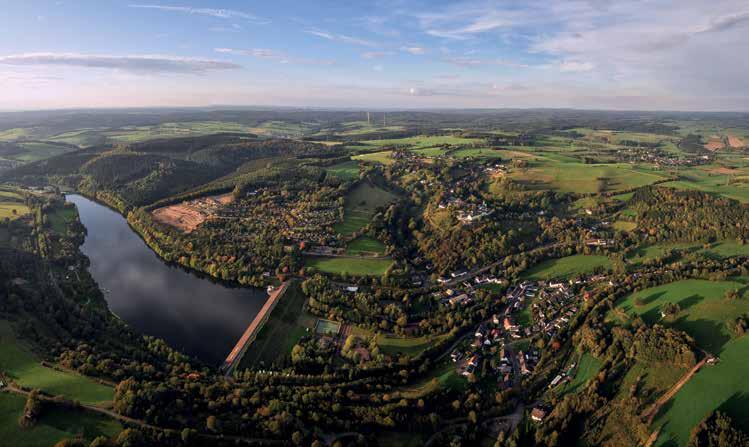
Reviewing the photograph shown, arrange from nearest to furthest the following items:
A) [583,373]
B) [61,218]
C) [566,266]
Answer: [583,373] < [566,266] < [61,218]

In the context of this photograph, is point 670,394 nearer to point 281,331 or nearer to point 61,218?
point 281,331

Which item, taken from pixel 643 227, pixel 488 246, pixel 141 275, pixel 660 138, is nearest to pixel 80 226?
pixel 141 275

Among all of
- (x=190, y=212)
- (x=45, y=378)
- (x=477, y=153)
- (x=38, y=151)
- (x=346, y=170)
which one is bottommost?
(x=45, y=378)

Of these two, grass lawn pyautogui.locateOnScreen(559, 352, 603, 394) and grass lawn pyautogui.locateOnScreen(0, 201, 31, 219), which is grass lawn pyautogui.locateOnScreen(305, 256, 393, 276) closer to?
grass lawn pyautogui.locateOnScreen(559, 352, 603, 394)

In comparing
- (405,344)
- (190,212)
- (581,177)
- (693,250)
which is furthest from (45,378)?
(581,177)

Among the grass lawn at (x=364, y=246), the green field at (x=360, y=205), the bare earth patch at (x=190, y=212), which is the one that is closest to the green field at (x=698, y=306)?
the grass lawn at (x=364, y=246)

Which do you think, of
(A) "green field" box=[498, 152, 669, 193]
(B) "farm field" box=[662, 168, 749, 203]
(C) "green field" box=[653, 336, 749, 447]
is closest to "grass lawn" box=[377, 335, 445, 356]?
(C) "green field" box=[653, 336, 749, 447]

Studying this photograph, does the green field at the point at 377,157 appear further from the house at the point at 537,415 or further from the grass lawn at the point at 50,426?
the grass lawn at the point at 50,426
